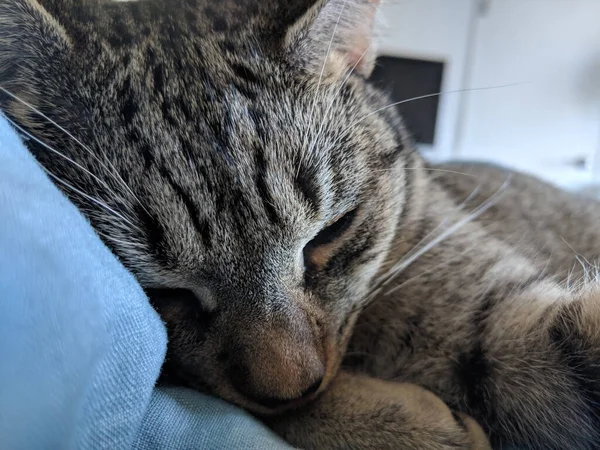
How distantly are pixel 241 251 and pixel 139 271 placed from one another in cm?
12

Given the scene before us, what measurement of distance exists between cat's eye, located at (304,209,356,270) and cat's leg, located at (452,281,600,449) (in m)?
0.25

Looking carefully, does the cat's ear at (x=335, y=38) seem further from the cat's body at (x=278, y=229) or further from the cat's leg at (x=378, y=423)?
the cat's leg at (x=378, y=423)

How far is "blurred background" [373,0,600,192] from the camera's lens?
122 inches

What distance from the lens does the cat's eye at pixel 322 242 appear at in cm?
74

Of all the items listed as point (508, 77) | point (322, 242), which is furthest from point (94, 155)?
point (508, 77)

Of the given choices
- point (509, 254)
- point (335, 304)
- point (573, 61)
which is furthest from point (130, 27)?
point (573, 61)

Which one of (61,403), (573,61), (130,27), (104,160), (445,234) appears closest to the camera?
(61,403)

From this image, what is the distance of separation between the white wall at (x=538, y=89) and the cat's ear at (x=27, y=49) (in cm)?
291

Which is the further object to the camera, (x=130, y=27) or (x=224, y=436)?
(x=130, y=27)

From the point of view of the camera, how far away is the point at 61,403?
0.45m

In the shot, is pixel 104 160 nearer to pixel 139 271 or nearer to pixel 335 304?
pixel 139 271

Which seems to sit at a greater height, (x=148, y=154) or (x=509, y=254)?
(x=148, y=154)

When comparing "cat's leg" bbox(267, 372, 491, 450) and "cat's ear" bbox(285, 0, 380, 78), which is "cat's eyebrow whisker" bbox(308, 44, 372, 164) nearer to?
"cat's ear" bbox(285, 0, 380, 78)

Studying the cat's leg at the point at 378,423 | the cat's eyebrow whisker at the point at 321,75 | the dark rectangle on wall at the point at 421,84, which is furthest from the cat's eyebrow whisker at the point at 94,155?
the dark rectangle on wall at the point at 421,84
